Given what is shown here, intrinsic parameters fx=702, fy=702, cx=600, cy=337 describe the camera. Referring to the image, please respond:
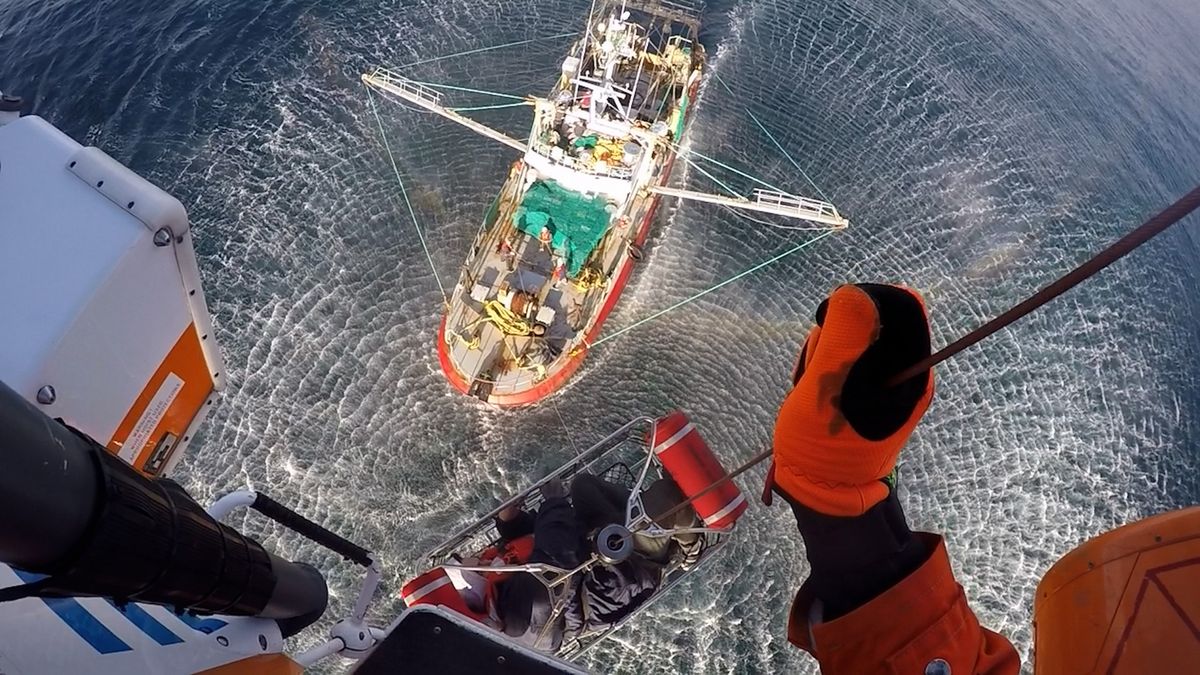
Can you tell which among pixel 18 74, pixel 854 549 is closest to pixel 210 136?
pixel 18 74

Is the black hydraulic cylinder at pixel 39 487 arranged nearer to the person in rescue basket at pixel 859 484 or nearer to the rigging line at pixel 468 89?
the person in rescue basket at pixel 859 484

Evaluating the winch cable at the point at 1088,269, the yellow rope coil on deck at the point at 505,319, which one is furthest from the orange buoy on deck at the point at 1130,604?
the yellow rope coil on deck at the point at 505,319

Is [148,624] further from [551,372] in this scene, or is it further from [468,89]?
[468,89]

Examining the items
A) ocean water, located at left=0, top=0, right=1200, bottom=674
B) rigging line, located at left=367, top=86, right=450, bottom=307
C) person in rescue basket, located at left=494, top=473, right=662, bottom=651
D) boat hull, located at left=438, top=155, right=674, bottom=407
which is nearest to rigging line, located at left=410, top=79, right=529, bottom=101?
ocean water, located at left=0, top=0, right=1200, bottom=674

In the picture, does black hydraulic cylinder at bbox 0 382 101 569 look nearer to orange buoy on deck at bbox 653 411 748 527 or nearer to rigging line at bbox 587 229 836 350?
orange buoy on deck at bbox 653 411 748 527

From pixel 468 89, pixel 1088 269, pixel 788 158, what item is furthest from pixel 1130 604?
pixel 468 89

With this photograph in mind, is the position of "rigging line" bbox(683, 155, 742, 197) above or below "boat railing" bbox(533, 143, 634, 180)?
above
